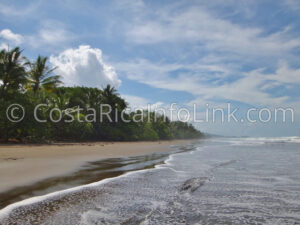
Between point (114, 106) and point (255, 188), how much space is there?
32.8 metres

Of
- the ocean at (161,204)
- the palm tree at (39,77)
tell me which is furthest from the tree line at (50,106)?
the ocean at (161,204)

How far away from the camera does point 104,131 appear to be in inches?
1401

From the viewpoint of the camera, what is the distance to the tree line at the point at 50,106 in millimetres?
18938

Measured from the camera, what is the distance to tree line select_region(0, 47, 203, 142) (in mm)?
18938

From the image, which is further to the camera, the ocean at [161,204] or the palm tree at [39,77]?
the palm tree at [39,77]

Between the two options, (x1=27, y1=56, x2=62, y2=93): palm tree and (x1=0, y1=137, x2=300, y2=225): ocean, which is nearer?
(x1=0, y1=137, x2=300, y2=225): ocean

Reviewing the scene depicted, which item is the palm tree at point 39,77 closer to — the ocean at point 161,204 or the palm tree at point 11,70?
the palm tree at point 11,70

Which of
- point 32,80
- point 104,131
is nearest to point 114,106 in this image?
point 104,131

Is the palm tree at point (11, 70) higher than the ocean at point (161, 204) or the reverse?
higher

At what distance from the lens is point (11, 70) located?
20.1 m

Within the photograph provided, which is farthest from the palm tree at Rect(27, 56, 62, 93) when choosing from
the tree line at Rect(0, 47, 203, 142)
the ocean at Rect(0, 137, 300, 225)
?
the ocean at Rect(0, 137, 300, 225)

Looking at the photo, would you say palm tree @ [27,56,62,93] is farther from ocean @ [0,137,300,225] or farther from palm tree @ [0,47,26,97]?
ocean @ [0,137,300,225]

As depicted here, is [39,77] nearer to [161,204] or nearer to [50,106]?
[50,106]

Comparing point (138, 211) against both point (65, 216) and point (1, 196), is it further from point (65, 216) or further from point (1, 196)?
point (1, 196)
